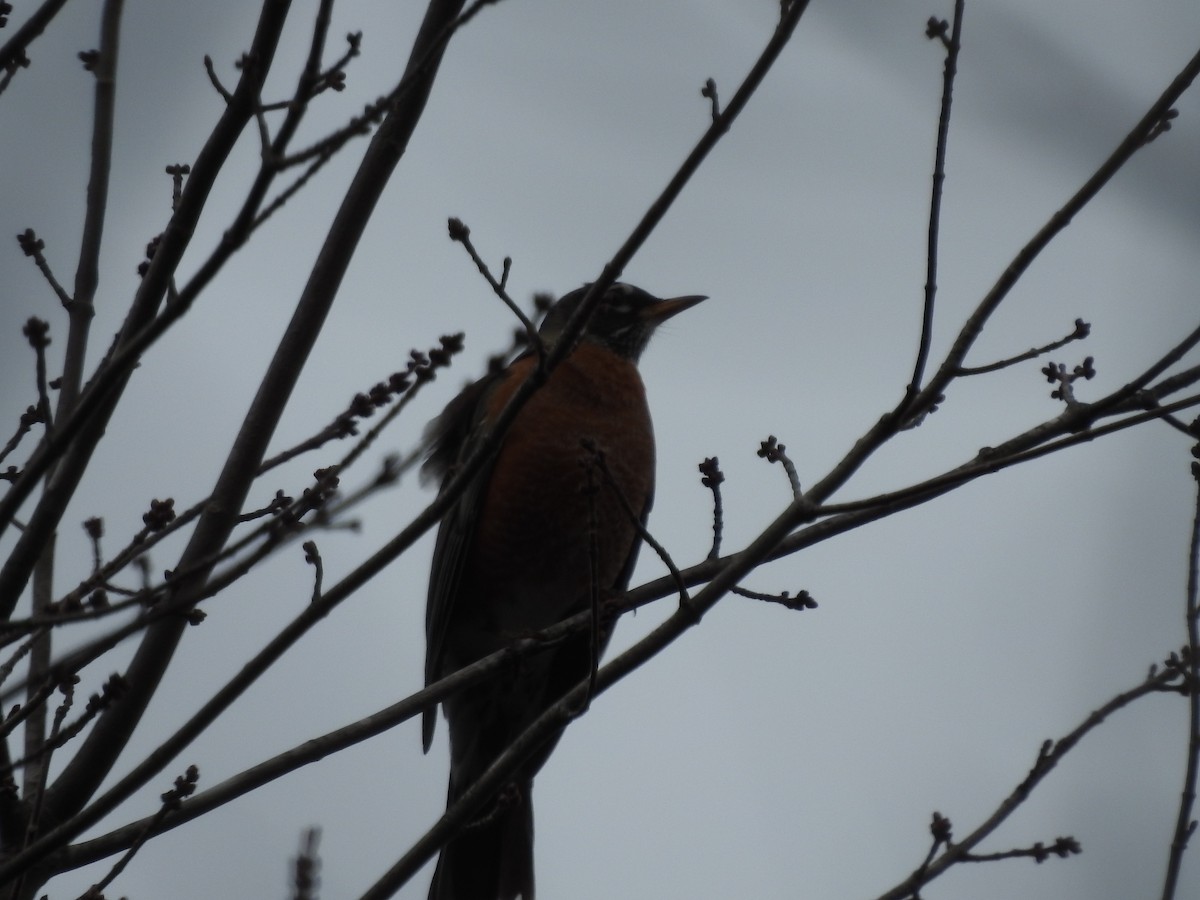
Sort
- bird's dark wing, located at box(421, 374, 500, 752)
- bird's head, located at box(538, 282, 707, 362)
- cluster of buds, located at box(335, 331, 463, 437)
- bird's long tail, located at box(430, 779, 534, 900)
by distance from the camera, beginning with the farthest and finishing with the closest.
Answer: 1. bird's head, located at box(538, 282, 707, 362)
2. bird's dark wing, located at box(421, 374, 500, 752)
3. bird's long tail, located at box(430, 779, 534, 900)
4. cluster of buds, located at box(335, 331, 463, 437)

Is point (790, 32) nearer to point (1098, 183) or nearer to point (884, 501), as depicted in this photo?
point (1098, 183)

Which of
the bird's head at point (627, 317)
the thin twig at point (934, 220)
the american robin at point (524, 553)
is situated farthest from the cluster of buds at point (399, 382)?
the bird's head at point (627, 317)

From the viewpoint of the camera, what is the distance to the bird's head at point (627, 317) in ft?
23.3

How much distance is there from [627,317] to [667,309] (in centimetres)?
24

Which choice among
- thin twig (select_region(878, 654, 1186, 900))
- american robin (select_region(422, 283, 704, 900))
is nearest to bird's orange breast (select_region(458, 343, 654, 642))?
american robin (select_region(422, 283, 704, 900))

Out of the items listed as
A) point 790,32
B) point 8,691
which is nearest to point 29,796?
point 8,691

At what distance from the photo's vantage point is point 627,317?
7.28m

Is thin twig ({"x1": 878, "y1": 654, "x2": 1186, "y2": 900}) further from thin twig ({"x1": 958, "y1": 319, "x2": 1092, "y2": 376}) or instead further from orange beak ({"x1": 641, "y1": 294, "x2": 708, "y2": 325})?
orange beak ({"x1": 641, "y1": 294, "x2": 708, "y2": 325})

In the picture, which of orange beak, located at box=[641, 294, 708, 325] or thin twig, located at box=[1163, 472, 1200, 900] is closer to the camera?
thin twig, located at box=[1163, 472, 1200, 900]

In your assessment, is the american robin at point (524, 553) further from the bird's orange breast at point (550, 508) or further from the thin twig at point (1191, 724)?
the thin twig at point (1191, 724)

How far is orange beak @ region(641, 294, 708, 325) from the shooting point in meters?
7.16

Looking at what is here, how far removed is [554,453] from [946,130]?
2982mm

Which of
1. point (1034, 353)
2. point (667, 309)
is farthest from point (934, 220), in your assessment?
point (667, 309)

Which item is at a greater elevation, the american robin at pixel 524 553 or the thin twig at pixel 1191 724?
the american robin at pixel 524 553
